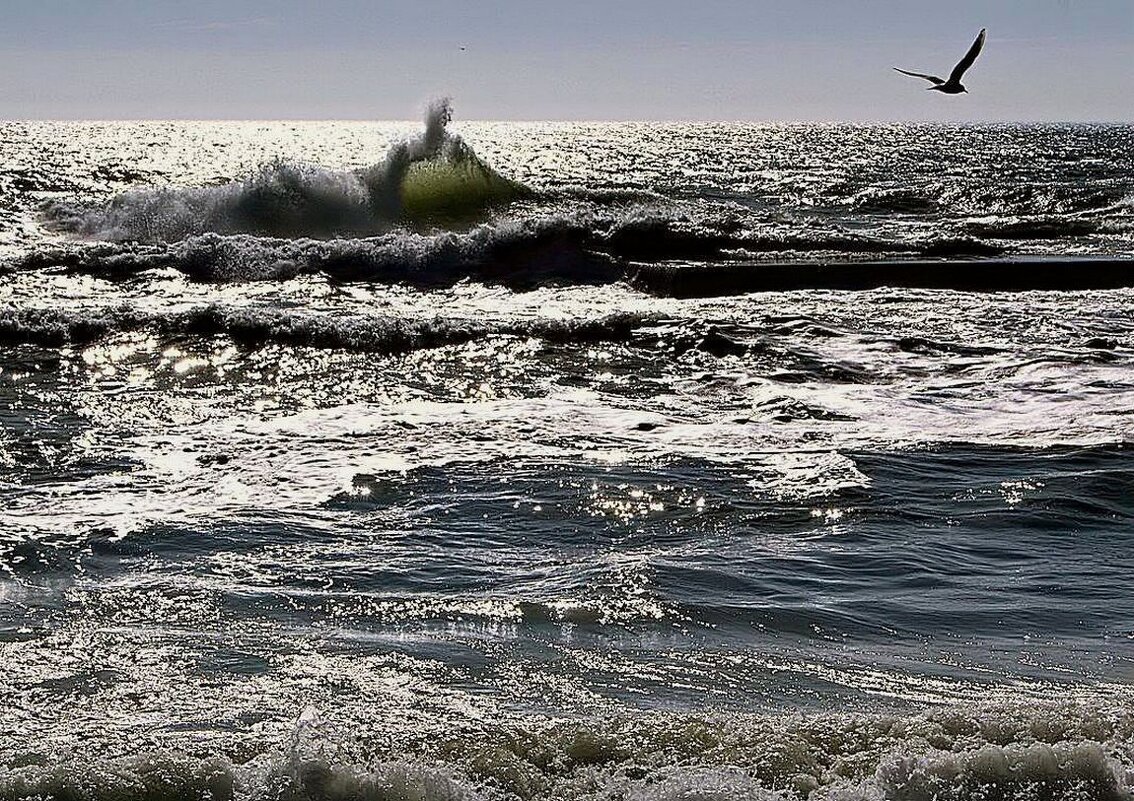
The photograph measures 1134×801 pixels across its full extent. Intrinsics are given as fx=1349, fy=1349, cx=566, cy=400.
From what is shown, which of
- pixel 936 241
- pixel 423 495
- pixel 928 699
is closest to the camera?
pixel 928 699

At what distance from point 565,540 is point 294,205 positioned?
62.8 ft

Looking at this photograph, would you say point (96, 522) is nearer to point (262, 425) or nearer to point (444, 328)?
point (262, 425)

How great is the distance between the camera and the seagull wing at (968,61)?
10016mm

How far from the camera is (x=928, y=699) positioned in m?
4.46

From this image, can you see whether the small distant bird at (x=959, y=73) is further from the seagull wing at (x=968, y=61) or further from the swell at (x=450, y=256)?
the swell at (x=450, y=256)

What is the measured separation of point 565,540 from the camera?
6.46m

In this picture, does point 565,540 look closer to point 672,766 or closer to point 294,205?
point 672,766

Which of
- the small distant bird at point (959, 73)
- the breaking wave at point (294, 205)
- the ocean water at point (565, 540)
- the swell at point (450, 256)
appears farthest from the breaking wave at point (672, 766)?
the breaking wave at point (294, 205)

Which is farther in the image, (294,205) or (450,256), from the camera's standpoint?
(294,205)

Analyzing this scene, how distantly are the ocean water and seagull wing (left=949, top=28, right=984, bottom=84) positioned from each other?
2.35m

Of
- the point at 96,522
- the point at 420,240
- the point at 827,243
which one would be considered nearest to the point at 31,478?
the point at 96,522

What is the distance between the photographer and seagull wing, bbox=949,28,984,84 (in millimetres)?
10016

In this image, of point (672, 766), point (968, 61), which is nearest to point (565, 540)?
point (672, 766)

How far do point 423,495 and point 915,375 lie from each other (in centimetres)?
524
